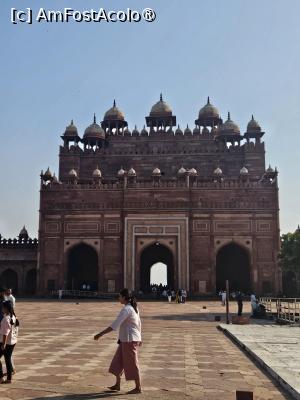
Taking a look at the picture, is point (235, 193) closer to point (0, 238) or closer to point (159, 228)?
point (159, 228)

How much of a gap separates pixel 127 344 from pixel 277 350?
3.95 m

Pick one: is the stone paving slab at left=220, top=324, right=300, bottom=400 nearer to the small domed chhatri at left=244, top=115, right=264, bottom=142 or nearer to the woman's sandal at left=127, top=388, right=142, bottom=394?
the woman's sandal at left=127, top=388, right=142, bottom=394

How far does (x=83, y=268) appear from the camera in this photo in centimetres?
4166

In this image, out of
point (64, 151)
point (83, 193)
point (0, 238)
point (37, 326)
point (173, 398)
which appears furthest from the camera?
point (64, 151)

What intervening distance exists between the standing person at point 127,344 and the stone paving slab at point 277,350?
1901mm

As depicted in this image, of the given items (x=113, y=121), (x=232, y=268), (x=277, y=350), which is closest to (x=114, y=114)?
(x=113, y=121)

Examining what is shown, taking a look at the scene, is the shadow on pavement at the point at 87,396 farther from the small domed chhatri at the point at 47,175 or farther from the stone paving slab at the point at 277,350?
the small domed chhatri at the point at 47,175

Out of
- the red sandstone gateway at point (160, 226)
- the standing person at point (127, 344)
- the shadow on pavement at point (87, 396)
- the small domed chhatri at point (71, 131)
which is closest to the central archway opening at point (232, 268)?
the red sandstone gateway at point (160, 226)

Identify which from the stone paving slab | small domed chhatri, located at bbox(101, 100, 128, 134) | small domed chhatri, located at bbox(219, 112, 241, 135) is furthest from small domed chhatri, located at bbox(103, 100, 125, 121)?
the stone paving slab

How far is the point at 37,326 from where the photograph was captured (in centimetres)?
1504

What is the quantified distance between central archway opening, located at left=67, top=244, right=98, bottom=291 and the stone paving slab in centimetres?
2669

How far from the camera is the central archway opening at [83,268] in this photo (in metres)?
39.3

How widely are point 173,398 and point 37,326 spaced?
10.2 meters

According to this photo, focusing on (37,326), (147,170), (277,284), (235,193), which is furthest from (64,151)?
(37,326)
